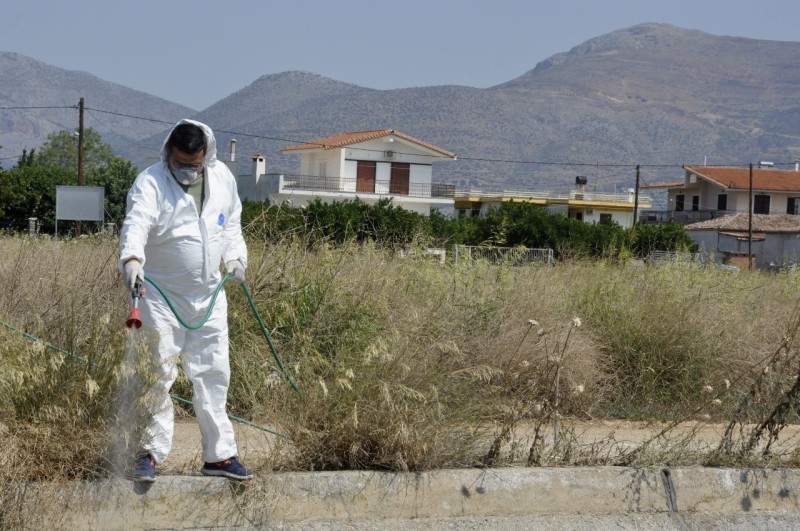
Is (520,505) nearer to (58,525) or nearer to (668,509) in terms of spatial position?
(668,509)

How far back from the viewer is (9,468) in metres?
4.72

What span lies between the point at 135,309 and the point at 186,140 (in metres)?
0.93

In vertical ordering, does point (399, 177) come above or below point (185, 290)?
above

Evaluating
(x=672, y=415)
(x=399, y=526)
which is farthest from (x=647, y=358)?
(x=399, y=526)

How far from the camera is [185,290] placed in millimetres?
5105

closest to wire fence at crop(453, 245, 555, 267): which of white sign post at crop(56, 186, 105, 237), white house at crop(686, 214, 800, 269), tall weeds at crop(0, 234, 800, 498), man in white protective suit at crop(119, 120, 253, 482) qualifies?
tall weeds at crop(0, 234, 800, 498)

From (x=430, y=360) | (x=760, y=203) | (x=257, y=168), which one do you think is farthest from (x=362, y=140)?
(x=430, y=360)

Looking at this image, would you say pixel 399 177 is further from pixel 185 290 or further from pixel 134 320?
pixel 134 320

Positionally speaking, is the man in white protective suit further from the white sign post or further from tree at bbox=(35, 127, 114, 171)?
tree at bbox=(35, 127, 114, 171)

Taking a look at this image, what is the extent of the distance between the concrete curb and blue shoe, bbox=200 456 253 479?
0.12 ft

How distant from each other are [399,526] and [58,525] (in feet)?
5.55

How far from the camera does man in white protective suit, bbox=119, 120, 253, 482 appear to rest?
5.04 m

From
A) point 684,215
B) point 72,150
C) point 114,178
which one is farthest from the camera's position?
point 72,150

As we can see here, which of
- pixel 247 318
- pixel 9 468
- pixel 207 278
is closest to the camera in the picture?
pixel 9 468
